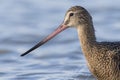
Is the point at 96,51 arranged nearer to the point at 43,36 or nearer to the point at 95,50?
the point at 95,50

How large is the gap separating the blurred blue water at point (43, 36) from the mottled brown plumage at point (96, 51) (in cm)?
181

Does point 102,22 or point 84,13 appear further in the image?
point 102,22

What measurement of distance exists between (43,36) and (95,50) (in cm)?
453

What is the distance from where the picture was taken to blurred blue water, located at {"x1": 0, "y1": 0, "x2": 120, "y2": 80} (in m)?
13.5

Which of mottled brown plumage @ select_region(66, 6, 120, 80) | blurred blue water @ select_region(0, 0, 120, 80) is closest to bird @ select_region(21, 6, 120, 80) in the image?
mottled brown plumage @ select_region(66, 6, 120, 80)

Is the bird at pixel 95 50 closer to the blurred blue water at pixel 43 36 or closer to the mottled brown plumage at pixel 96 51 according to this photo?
the mottled brown plumage at pixel 96 51

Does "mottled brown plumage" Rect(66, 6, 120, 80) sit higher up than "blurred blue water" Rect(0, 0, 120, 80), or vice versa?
"blurred blue water" Rect(0, 0, 120, 80)

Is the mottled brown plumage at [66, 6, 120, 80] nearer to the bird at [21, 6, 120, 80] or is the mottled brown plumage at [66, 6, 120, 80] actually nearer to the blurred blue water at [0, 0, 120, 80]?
the bird at [21, 6, 120, 80]

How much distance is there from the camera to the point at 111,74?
36.0 ft

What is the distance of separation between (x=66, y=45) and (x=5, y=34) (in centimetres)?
144

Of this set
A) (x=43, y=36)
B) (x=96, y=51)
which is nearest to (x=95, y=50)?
(x=96, y=51)

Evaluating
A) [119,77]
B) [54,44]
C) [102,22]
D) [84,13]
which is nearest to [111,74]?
[119,77]

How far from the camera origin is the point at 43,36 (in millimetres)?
15672

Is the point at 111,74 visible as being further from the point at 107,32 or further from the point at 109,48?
the point at 107,32
